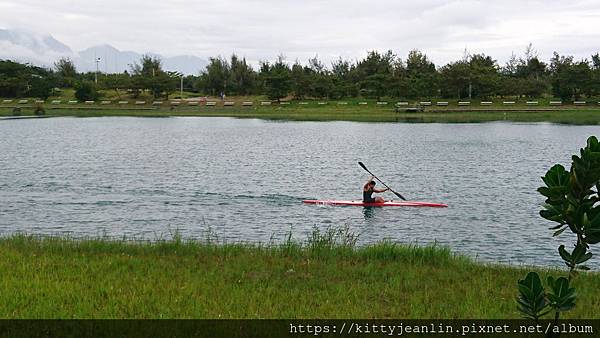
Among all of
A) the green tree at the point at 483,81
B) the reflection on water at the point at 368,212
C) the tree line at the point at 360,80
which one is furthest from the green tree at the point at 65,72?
the reflection on water at the point at 368,212

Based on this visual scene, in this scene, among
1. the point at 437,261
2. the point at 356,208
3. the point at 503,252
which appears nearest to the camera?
the point at 437,261

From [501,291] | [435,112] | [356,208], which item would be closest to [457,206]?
[356,208]

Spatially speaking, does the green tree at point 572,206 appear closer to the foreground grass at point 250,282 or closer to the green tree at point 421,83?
the foreground grass at point 250,282

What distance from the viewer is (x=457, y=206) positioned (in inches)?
1193

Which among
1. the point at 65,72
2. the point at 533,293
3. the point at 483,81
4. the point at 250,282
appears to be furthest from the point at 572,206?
the point at 65,72

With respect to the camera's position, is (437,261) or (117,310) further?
(437,261)

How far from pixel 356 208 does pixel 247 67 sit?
4697 inches

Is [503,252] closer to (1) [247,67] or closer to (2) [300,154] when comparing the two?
(2) [300,154]

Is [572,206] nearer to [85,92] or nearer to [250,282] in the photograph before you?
[250,282]

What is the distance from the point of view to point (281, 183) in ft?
126

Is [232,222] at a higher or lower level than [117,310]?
lower

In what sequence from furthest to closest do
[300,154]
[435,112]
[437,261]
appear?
[435,112] → [300,154] → [437,261]

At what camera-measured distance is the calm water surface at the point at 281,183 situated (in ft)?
80.6

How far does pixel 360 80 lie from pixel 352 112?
89.7ft
